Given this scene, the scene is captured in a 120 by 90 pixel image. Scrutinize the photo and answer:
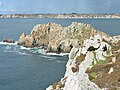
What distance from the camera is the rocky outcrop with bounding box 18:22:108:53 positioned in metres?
111

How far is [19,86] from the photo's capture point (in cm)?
6669

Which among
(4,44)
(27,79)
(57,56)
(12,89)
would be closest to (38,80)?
(27,79)

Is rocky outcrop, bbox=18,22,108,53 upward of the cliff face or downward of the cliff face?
upward

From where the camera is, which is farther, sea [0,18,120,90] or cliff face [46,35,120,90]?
sea [0,18,120,90]

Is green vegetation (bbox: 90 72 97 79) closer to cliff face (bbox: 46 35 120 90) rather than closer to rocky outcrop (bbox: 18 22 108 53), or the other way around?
cliff face (bbox: 46 35 120 90)

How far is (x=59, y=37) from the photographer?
121m

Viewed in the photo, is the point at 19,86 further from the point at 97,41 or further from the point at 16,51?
the point at 16,51

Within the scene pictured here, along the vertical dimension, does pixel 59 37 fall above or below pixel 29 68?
above

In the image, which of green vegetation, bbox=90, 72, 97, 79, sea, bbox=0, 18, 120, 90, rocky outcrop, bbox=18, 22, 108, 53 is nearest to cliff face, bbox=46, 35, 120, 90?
green vegetation, bbox=90, 72, 97, 79

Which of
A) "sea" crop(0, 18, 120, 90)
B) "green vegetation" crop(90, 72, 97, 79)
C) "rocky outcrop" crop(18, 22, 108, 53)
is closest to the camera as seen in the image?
"green vegetation" crop(90, 72, 97, 79)

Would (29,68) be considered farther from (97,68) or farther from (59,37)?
(97,68)

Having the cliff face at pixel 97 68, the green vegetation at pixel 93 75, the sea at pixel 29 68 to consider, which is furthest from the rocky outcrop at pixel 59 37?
the green vegetation at pixel 93 75

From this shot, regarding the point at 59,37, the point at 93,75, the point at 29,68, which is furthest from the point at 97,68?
the point at 59,37

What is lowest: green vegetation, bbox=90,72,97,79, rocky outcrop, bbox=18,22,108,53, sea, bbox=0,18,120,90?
sea, bbox=0,18,120,90
